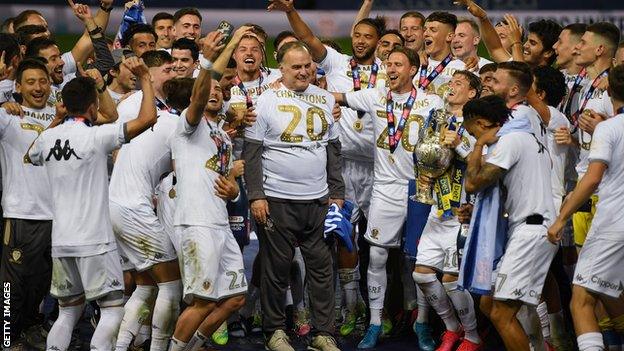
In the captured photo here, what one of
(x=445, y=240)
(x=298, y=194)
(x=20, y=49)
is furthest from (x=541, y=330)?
(x=20, y=49)

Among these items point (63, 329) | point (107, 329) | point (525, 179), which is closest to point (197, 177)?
point (107, 329)

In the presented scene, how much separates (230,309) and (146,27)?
3551 millimetres

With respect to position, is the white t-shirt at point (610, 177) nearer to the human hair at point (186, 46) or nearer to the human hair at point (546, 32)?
the human hair at point (546, 32)

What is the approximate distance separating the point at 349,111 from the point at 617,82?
10.4 feet

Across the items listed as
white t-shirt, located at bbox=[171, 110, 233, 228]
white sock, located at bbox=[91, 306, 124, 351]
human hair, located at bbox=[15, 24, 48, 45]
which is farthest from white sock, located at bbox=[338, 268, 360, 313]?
human hair, located at bbox=[15, 24, 48, 45]

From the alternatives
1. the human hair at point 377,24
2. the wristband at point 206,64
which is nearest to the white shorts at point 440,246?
the human hair at point 377,24

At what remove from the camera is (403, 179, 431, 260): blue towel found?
33.0 feet

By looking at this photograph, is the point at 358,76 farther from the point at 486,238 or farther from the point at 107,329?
the point at 107,329

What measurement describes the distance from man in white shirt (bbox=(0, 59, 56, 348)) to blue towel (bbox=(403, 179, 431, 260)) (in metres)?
2.85

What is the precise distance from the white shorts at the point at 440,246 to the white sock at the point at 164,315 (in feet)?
6.40

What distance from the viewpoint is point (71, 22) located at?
20.6m

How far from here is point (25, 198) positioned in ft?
31.5

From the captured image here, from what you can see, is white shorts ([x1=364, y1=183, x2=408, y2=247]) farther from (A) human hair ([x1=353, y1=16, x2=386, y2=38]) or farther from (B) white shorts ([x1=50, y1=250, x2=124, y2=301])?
(B) white shorts ([x1=50, y1=250, x2=124, y2=301])

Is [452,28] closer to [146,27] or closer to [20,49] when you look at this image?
[146,27]
